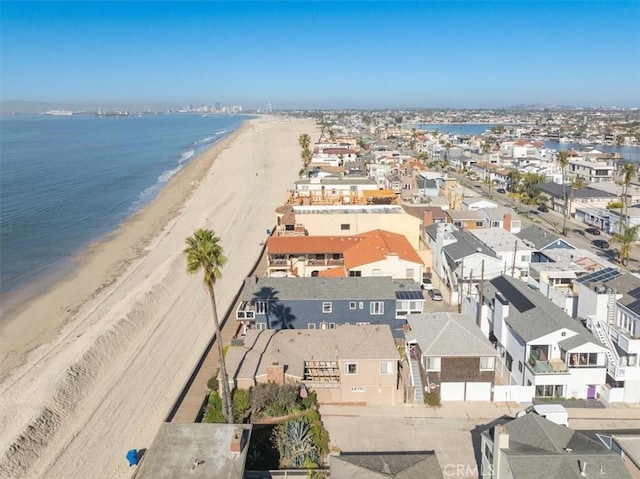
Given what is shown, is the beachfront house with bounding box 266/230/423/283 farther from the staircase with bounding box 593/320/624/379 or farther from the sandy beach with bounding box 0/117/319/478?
A: the staircase with bounding box 593/320/624/379

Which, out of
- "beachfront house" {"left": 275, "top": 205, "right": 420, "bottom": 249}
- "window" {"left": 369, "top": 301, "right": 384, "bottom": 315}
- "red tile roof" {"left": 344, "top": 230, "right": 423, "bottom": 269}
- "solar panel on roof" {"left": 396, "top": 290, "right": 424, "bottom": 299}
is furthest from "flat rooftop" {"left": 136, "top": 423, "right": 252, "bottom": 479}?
"beachfront house" {"left": 275, "top": 205, "right": 420, "bottom": 249}

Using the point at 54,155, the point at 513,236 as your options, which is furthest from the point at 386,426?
the point at 54,155

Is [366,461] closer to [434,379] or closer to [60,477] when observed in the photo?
[434,379]

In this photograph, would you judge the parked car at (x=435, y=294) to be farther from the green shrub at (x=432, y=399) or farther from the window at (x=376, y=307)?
the green shrub at (x=432, y=399)

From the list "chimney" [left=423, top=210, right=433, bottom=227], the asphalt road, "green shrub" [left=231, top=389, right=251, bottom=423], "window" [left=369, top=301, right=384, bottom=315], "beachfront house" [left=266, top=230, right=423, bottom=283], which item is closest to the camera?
"green shrub" [left=231, top=389, right=251, bottom=423]

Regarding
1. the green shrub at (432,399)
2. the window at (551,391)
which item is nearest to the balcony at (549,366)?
the window at (551,391)
